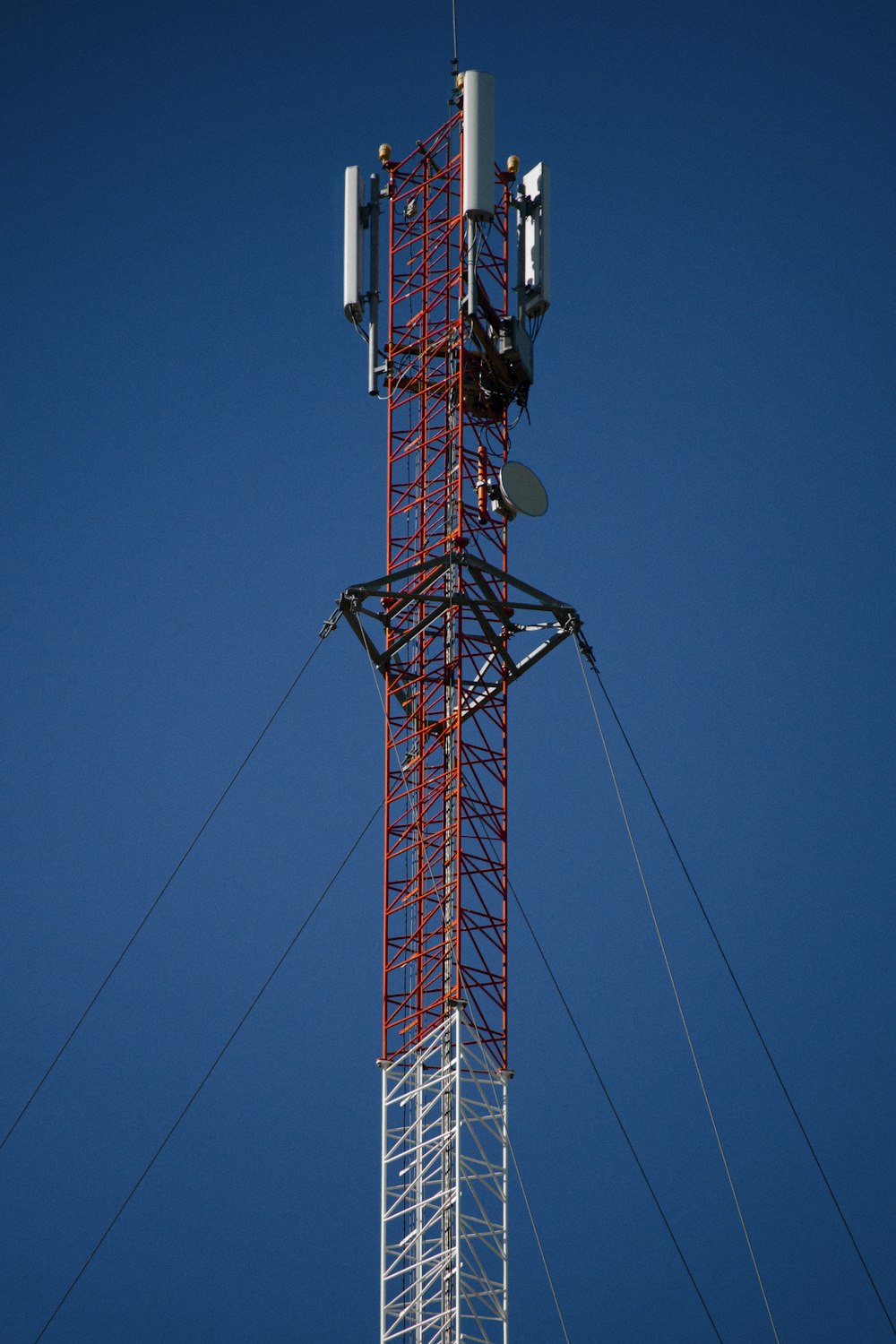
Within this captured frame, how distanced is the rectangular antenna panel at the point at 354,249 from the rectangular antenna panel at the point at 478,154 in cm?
250

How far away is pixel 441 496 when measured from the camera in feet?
173

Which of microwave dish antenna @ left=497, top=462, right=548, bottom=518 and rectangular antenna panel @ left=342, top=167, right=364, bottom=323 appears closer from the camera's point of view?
microwave dish antenna @ left=497, top=462, right=548, bottom=518

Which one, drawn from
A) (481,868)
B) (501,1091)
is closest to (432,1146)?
(501,1091)

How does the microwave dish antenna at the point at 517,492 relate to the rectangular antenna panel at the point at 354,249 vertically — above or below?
below

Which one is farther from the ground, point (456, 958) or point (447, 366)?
point (447, 366)

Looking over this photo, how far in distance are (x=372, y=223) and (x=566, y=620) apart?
8.87 m

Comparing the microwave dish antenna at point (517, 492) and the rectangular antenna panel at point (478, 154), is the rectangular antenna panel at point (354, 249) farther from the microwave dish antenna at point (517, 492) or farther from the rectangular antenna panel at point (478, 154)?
the microwave dish antenna at point (517, 492)

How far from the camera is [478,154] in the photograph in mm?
52281

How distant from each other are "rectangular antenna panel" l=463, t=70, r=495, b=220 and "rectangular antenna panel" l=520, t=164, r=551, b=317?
1.16 metres

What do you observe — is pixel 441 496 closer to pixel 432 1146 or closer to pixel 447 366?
pixel 447 366

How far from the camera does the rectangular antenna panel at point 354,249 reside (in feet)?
176

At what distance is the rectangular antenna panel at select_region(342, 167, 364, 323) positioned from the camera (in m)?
53.7

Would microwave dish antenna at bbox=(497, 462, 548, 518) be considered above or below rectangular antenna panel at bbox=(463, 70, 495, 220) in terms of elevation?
below

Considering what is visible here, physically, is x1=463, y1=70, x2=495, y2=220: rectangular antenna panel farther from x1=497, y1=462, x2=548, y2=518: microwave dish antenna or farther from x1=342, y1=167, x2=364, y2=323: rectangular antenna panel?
x1=497, y1=462, x2=548, y2=518: microwave dish antenna
